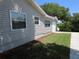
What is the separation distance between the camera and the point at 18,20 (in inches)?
508

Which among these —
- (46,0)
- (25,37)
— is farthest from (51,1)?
(25,37)

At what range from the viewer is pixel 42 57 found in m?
8.85

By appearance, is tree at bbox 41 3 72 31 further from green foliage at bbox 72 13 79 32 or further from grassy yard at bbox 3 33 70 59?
grassy yard at bbox 3 33 70 59

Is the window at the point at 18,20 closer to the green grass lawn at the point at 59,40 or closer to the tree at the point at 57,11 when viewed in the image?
the green grass lawn at the point at 59,40

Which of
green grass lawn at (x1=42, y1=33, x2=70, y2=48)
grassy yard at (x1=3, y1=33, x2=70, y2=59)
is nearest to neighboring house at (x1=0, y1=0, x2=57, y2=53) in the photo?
grassy yard at (x1=3, y1=33, x2=70, y2=59)

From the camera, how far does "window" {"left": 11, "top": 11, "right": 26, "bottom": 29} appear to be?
39.0 feet

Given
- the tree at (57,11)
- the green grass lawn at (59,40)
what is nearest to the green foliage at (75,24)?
the tree at (57,11)

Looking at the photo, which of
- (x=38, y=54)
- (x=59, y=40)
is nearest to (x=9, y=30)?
(x=38, y=54)

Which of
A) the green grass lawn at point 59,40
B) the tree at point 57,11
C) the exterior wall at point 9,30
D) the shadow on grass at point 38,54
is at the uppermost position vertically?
the tree at point 57,11

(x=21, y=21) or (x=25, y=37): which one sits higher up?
(x=21, y=21)

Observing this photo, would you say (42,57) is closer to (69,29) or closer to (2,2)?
(2,2)

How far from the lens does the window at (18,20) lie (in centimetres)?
1188

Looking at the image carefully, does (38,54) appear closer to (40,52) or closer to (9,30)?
(40,52)

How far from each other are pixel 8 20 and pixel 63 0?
39.0 meters
